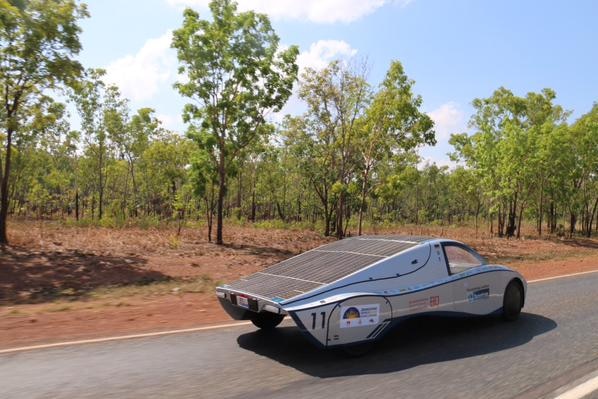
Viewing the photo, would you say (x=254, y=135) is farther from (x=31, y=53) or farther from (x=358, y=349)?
(x=358, y=349)

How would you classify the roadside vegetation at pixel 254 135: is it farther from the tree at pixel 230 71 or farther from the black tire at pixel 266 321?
the black tire at pixel 266 321

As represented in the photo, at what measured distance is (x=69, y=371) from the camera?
4.94 metres

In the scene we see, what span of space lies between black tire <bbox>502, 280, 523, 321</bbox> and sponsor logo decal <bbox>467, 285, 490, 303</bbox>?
549 millimetres

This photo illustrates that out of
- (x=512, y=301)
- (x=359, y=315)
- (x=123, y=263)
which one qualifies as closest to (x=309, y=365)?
(x=359, y=315)

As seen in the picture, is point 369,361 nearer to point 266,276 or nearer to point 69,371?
point 266,276

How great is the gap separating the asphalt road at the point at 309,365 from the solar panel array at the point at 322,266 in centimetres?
79

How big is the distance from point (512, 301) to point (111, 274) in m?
11.0

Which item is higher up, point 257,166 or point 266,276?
point 257,166

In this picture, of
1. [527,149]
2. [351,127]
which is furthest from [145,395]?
[527,149]

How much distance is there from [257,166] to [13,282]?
38.6 metres

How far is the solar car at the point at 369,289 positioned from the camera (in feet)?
16.8

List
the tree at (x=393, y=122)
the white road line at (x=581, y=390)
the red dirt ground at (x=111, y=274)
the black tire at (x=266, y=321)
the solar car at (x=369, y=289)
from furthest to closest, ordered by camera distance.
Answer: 1. the tree at (x=393, y=122)
2. the red dirt ground at (x=111, y=274)
3. the black tire at (x=266, y=321)
4. the solar car at (x=369, y=289)
5. the white road line at (x=581, y=390)

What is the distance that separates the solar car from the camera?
5.13 meters

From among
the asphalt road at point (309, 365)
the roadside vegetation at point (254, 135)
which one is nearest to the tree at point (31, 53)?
the roadside vegetation at point (254, 135)
